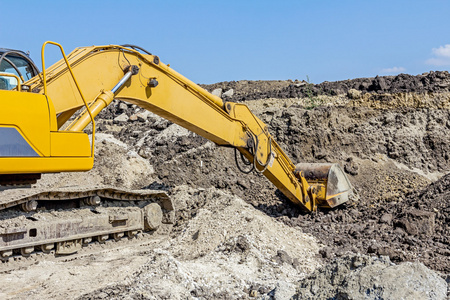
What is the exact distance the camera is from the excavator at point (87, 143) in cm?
495

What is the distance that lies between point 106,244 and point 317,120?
6990mm

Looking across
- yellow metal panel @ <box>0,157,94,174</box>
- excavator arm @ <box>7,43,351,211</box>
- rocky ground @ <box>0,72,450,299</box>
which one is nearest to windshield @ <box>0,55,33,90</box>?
excavator arm @ <box>7,43,351,211</box>

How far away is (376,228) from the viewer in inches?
339

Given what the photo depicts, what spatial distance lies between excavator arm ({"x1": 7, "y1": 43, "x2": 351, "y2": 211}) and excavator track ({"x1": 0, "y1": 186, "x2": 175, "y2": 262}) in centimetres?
112

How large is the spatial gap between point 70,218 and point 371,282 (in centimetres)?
418

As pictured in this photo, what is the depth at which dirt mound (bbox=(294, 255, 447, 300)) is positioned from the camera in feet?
13.0

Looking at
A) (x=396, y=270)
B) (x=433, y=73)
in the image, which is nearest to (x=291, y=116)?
(x=433, y=73)

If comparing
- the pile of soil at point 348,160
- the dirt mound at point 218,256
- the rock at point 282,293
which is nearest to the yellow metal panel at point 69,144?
the dirt mound at point 218,256

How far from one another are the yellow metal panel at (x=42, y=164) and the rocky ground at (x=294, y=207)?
1247 mm

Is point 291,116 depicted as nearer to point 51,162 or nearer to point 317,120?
point 317,120

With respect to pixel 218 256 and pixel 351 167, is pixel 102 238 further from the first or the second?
pixel 351 167

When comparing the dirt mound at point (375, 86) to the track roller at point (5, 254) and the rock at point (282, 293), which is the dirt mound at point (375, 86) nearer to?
the track roller at point (5, 254)

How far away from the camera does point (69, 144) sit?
520 cm

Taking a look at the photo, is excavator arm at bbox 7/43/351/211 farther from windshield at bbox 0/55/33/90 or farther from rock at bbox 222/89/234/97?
rock at bbox 222/89/234/97
